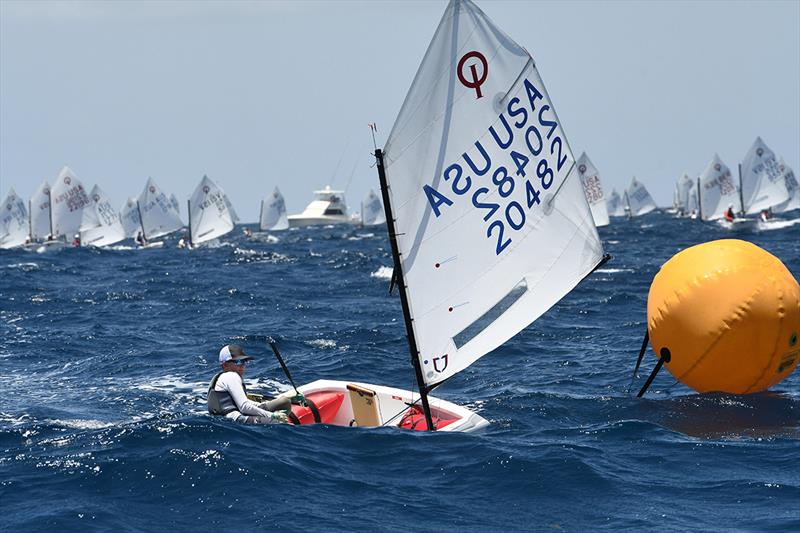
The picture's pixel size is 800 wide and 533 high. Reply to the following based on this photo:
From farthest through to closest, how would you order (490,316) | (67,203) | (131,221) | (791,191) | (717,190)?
(131,221)
(791,191)
(717,190)
(67,203)
(490,316)

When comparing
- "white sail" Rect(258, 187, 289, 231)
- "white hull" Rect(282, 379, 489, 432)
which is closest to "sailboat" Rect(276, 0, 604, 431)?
"white hull" Rect(282, 379, 489, 432)

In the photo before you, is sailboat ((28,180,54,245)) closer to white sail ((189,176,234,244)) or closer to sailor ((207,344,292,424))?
white sail ((189,176,234,244))

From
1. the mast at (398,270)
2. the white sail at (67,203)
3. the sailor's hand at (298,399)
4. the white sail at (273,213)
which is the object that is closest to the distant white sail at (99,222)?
the white sail at (67,203)

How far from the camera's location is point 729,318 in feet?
43.4

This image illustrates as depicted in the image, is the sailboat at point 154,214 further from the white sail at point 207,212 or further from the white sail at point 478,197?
the white sail at point 478,197

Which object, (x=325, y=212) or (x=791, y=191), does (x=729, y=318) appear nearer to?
(x=791, y=191)

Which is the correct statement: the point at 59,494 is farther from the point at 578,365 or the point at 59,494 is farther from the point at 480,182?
the point at 578,365

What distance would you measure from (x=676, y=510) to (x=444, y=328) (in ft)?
11.1

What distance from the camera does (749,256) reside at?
1364cm

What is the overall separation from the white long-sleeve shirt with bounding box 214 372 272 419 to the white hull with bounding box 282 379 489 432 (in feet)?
2.61

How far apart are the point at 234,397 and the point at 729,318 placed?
6.14 m

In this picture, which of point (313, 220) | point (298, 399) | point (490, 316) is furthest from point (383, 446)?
point (313, 220)

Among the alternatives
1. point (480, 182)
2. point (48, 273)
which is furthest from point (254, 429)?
point (48, 273)

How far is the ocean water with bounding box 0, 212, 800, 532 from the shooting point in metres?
9.73
